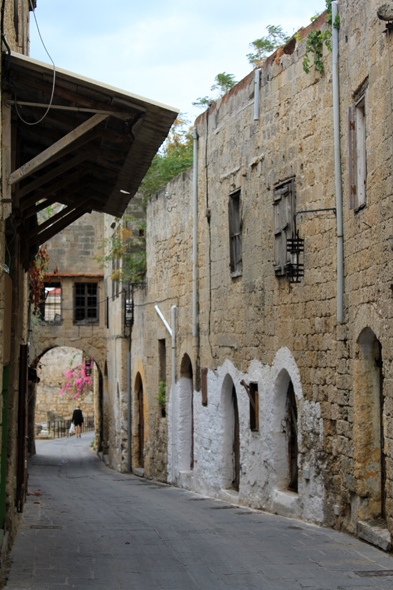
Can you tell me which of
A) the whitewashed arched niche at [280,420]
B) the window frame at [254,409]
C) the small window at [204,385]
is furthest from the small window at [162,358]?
the whitewashed arched niche at [280,420]

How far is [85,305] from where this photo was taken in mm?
25016

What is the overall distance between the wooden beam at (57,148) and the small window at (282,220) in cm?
363

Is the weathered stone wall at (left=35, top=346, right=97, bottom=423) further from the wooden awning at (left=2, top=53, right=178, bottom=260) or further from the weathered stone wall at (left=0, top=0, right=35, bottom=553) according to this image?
the wooden awning at (left=2, top=53, right=178, bottom=260)

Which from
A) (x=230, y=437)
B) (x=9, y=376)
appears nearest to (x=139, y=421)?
(x=230, y=437)

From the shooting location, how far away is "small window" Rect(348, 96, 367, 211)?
7688 mm

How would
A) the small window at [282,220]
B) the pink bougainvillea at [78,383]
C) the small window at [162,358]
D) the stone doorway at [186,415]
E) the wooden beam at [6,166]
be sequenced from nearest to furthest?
the wooden beam at [6,166] < the small window at [282,220] < the stone doorway at [186,415] < the small window at [162,358] < the pink bougainvillea at [78,383]

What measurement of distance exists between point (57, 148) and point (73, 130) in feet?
0.79

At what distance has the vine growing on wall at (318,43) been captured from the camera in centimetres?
837

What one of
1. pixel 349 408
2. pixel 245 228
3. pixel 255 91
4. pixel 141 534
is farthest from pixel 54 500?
pixel 255 91

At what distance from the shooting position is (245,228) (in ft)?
36.9

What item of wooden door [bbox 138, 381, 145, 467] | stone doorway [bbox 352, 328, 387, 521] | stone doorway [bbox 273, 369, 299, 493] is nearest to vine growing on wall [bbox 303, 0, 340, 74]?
stone doorway [bbox 352, 328, 387, 521]

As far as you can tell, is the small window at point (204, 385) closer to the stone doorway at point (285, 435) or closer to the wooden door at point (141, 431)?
the stone doorway at point (285, 435)

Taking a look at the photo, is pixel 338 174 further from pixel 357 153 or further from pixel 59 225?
pixel 59 225

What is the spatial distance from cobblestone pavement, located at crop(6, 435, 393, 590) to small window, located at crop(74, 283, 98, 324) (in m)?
14.0
